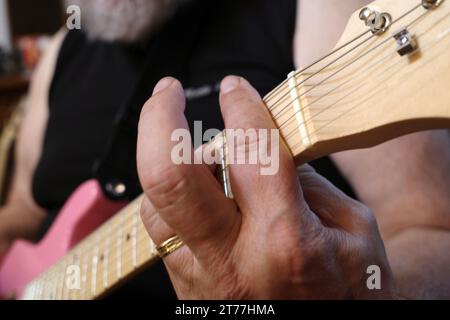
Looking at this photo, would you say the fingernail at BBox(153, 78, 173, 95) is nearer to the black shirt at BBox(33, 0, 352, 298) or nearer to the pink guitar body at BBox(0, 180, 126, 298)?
the black shirt at BBox(33, 0, 352, 298)

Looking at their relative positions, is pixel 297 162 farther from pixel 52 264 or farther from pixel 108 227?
pixel 52 264

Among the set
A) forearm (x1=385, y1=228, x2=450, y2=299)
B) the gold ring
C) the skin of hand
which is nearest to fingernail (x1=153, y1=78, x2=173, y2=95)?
the skin of hand

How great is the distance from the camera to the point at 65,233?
24.6 inches

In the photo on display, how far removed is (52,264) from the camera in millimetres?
625

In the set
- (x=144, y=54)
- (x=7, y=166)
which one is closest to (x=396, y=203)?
(x=144, y=54)

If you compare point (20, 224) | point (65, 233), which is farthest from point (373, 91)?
point (20, 224)

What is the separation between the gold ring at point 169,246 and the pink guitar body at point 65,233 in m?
0.26

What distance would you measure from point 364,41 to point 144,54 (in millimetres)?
458

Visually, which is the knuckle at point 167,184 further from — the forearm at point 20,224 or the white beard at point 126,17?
the forearm at point 20,224

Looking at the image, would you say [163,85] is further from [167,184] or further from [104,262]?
[104,262]

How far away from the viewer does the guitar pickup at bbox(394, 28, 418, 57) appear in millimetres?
267

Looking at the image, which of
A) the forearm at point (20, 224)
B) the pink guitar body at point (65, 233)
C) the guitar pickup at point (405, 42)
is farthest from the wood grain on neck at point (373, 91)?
the forearm at point (20, 224)

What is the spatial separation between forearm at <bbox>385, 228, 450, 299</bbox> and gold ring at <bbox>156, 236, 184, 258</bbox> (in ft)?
0.60

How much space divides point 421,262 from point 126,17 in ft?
1.63
